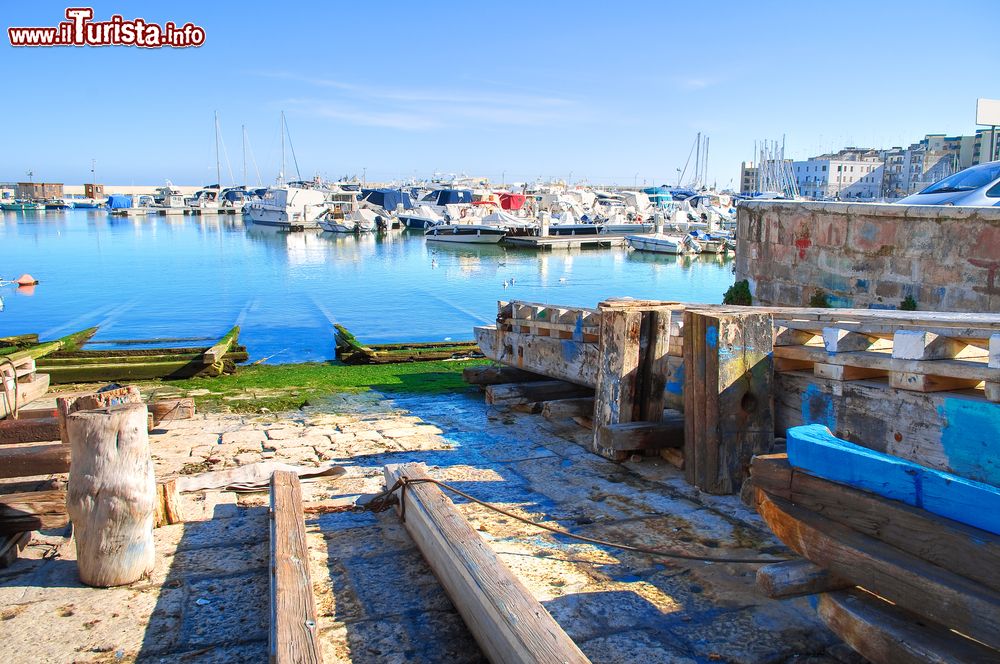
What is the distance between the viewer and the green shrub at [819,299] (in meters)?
10.4

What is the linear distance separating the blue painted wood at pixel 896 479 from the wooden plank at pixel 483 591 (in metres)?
1.34

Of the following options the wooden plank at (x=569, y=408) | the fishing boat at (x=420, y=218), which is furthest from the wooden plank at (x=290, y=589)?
the fishing boat at (x=420, y=218)

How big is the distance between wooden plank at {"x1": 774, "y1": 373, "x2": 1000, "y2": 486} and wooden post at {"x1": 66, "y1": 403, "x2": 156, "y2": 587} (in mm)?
4403

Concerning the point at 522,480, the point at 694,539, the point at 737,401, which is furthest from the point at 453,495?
the point at 737,401

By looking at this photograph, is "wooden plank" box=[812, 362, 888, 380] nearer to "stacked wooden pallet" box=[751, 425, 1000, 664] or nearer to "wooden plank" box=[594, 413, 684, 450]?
"wooden plank" box=[594, 413, 684, 450]

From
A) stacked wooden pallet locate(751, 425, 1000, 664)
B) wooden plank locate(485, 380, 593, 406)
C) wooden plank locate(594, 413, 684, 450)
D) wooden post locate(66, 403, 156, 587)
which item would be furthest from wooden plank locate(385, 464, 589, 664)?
wooden plank locate(485, 380, 593, 406)

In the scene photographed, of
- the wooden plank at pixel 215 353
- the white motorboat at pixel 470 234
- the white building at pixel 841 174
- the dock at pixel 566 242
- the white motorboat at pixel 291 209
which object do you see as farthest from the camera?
the white building at pixel 841 174

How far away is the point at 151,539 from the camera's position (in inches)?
179

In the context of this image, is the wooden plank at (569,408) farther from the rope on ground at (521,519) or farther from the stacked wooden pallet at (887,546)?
the stacked wooden pallet at (887,546)

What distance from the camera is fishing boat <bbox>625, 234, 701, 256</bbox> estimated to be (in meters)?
53.1

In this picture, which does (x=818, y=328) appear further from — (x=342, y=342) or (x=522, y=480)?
(x=342, y=342)

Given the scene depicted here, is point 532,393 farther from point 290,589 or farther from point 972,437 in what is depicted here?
point 290,589

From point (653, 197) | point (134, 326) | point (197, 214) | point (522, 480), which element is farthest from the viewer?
point (197, 214)

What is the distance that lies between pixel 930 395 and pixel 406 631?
132 inches
